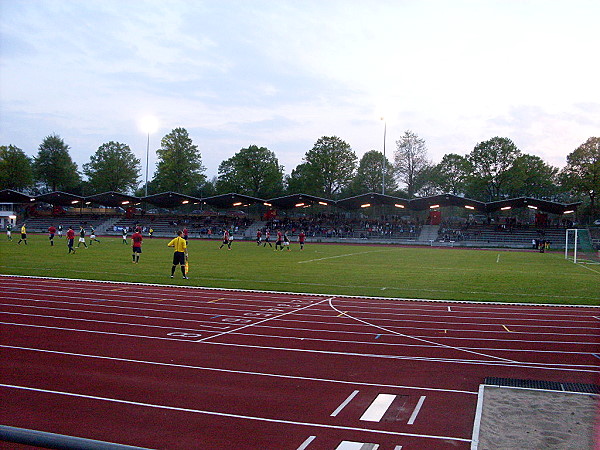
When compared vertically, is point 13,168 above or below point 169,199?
above

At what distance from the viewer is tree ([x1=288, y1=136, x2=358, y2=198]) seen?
75.6 m

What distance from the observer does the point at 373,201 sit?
58688 mm

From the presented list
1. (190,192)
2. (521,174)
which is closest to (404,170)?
(521,174)

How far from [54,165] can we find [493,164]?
73.4 m

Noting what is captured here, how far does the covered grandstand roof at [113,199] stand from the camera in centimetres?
6369

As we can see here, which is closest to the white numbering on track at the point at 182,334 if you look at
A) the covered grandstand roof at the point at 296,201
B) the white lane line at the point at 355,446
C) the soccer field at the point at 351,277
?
the white lane line at the point at 355,446

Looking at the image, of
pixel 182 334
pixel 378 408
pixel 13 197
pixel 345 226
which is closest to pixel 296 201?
pixel 345 226

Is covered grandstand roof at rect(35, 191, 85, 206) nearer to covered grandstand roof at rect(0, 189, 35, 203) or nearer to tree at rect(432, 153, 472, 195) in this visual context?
covered grandstand roof at rect(0, 189, 35, 203)

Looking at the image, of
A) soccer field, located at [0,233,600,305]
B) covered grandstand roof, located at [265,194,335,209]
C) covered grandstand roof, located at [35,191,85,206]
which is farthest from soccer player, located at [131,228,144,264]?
covered grandstand roof, located at [35,191,85,206]

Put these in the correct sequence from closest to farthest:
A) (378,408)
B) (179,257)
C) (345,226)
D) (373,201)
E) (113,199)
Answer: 1. (378,408)
2. (179,257)
3. (373,201)
4. (345,226)
5. (113,199)

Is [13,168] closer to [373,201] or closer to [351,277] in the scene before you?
[373,201]

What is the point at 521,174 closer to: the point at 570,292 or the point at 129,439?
the point at 570,292

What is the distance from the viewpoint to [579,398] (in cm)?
626

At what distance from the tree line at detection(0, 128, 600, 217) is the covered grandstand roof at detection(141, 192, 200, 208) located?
12.3 meters
